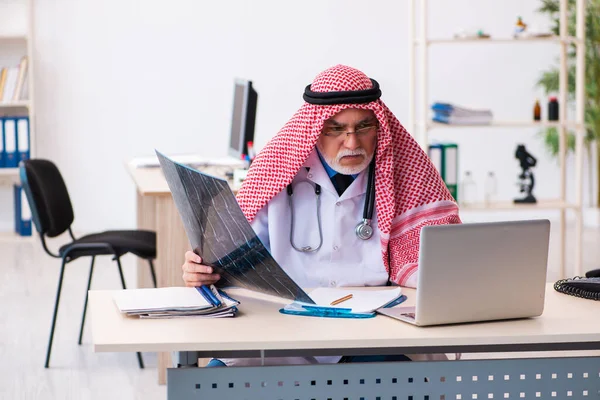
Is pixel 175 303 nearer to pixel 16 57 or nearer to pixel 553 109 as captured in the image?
pixel 553 109

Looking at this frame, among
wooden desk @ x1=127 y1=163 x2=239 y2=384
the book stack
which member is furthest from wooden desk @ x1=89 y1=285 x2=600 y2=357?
the book stack

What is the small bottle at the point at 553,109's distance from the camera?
207 inches

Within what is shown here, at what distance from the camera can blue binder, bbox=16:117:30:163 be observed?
6551 mm

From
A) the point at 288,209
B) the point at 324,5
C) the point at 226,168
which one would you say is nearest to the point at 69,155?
the point at 324,5

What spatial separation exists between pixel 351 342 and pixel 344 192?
81cm

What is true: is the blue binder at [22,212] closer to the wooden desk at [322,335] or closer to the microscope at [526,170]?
the microscope at [526,170]

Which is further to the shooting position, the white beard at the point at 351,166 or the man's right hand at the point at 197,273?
the white beard at the point at 351,166

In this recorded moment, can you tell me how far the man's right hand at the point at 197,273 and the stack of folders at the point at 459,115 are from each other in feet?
10.1

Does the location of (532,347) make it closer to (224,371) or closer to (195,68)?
(224,371)

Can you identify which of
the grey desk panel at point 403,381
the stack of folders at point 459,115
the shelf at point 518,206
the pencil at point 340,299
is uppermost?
the stack of folders at point 459,115

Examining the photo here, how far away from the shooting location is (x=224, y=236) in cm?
217

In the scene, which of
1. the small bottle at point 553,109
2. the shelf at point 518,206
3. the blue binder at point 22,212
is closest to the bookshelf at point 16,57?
the blue binder at point 22,212

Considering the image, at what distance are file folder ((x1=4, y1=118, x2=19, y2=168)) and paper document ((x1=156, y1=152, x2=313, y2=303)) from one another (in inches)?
178

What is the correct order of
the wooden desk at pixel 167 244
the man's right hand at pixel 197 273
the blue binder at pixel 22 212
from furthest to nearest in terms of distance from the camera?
1. the blue binder at pixel 22 212
2. the wooden desk at pixel 167 244
3. the man's right hand at pixel 197 273
